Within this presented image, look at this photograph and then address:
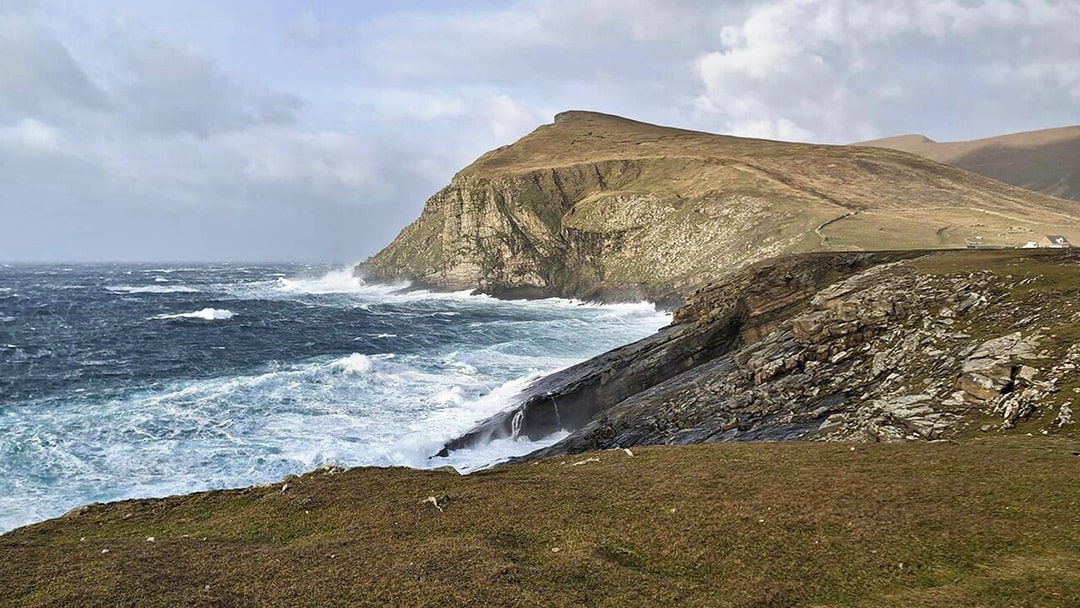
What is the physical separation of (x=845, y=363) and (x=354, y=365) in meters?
38.0

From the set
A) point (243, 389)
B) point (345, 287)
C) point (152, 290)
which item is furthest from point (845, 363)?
point (345, 287)

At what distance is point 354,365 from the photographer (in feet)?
165

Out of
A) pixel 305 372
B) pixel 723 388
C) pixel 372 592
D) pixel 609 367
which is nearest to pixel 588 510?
pixel 372 592

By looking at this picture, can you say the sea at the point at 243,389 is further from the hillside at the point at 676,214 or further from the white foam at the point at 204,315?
the hillside at the point at 676,214

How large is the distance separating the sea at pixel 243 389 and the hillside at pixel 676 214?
21585mm

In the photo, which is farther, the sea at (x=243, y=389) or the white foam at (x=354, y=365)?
the white foam at (x=354, y=365)

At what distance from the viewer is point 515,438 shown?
3603cm

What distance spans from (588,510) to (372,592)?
6.39 metres

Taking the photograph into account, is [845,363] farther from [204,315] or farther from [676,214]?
[676,214]

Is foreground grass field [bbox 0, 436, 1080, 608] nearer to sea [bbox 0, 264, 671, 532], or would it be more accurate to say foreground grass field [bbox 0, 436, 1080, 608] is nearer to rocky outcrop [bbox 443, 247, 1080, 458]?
rocky outcrop [bbox 443, 247, 1080, 458]

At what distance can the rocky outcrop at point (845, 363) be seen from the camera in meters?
21.0

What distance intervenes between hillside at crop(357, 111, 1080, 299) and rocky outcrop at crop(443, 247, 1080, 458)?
43571mm

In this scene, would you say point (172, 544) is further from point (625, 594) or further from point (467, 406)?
point (467, 406)

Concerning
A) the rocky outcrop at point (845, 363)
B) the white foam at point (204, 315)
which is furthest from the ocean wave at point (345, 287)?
the rocky outcrop at point (845, 363)
